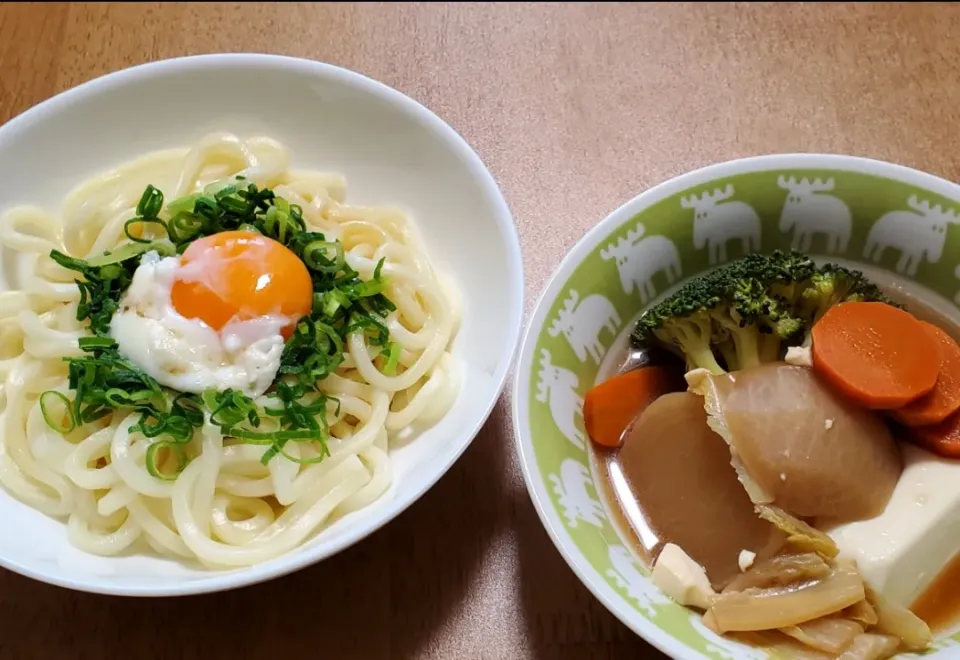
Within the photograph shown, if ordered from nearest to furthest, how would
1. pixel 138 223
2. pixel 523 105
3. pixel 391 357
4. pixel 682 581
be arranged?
pixel 682 581
pixel 391 357
pixel 138 223
pixel 523 105

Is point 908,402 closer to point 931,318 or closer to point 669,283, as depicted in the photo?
point 931,318

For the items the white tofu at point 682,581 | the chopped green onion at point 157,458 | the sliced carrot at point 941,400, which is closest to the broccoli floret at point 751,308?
the sliced carrot at point 941,400

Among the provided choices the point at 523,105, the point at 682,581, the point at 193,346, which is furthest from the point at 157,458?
the point at 523,105

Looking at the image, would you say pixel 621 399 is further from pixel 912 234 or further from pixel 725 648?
pixel 912 234

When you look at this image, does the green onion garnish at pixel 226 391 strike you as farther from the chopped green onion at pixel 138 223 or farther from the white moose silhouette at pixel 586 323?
the white moose silhouette at pixel 586 323

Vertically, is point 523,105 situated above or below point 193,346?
above

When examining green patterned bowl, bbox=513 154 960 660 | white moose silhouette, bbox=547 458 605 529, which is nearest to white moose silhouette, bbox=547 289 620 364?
green patterned bowl, bbox=513 154 960 660
